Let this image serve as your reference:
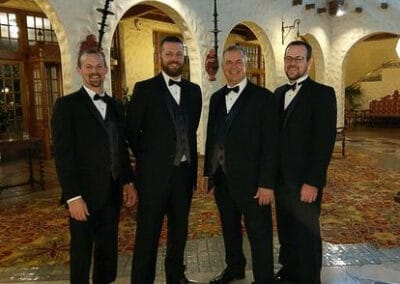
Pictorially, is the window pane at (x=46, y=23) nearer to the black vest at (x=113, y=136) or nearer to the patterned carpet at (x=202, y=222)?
the patterned carpet at (x=202, y=222)

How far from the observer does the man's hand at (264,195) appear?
2.24 meters

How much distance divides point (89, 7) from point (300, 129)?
A: 409 cm

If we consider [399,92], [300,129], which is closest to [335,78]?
[399,92]

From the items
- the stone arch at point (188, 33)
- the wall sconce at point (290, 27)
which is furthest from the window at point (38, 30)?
the wall sconce at point (290, 27)

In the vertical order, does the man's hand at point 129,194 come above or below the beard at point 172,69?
below

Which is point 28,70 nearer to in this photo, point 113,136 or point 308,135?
point 113,136

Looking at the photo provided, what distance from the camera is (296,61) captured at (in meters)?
2.29

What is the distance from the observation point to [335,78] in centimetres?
1080

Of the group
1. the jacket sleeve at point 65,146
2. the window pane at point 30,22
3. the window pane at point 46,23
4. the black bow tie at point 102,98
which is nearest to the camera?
the jacket sleeve at point 65,146

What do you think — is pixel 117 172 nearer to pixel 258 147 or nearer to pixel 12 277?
pixel 258 147

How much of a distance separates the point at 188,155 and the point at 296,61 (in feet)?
2.84

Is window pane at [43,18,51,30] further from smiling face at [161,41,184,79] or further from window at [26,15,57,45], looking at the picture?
smiling face at [161,41,184,79]

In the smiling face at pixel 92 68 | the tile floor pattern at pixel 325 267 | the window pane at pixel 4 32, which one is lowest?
the tile floor pattern at pixel 325 267

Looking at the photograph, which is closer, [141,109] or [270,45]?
[141,109]
